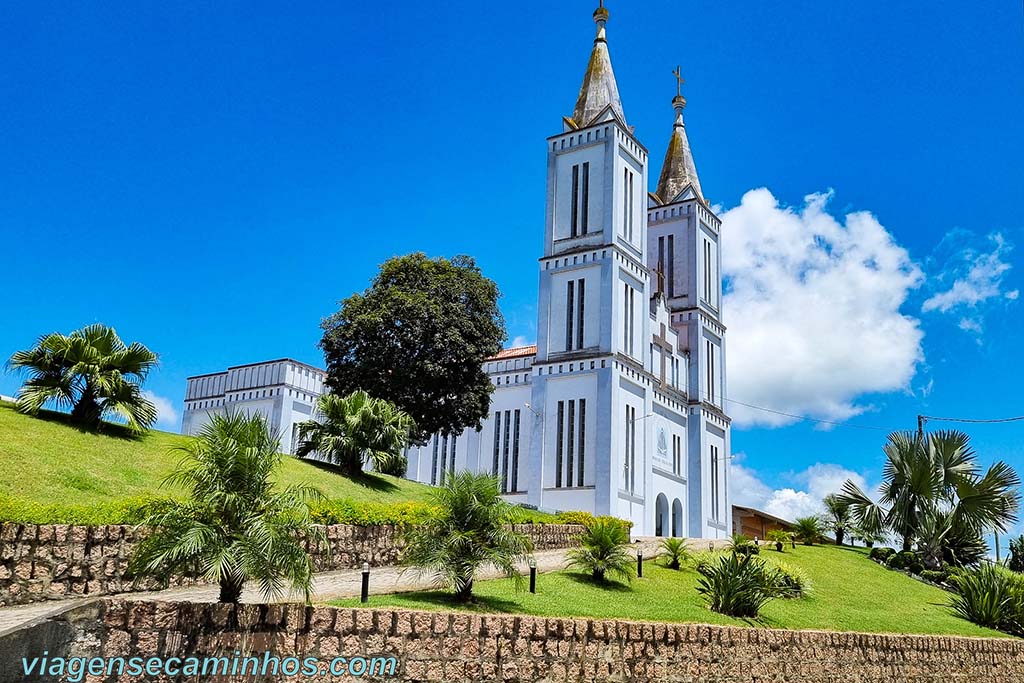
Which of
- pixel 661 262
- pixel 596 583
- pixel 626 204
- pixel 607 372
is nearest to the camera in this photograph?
pixel 596 583

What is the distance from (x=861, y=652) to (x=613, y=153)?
29325mm

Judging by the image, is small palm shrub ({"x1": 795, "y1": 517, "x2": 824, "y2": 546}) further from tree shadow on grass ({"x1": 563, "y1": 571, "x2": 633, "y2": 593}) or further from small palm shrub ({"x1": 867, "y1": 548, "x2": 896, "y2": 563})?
tree shadow on grass ({"x1": 563, "y1": 571, "x2": 633, "y2": 593})

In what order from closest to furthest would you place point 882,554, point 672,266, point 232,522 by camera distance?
point 232,522, point 882,554, point 672,266

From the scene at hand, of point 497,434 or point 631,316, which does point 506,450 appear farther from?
point 631,316

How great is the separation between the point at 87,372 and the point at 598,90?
33.4m

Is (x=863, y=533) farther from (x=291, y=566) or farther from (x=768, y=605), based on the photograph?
(x=291, y=566)

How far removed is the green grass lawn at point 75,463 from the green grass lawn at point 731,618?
7.90 feet

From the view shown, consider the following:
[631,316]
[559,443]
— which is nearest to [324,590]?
[559,443]

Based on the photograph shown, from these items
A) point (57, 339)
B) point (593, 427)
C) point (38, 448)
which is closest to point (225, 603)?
point (38, 448)

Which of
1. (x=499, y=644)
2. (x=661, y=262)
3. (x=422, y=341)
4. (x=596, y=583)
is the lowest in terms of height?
(x=499, y=644)

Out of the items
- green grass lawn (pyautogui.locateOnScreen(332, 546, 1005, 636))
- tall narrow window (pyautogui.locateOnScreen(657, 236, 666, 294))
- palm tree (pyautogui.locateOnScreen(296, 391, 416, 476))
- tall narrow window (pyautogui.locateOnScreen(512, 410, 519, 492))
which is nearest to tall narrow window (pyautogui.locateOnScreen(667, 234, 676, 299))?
tall narrow window (pyautogui.locateOnScreen(657, 236, 666, 294))

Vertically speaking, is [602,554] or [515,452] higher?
[515,452]

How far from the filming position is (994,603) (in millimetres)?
24375

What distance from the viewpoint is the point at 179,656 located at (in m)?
10.9
